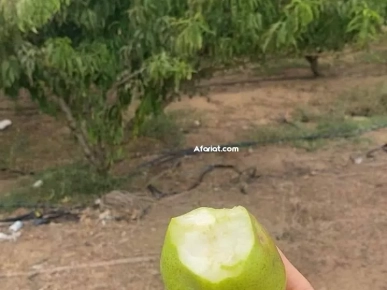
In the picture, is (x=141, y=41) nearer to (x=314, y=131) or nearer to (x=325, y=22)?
(x=325, y=22)

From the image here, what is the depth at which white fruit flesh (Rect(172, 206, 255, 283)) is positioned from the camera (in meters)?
1.31

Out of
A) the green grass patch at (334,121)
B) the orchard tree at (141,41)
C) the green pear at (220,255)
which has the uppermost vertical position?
the green pear at (220,255)

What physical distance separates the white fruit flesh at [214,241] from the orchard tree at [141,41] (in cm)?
229

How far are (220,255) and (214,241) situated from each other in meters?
0.06

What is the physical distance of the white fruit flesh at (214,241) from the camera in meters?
1.31

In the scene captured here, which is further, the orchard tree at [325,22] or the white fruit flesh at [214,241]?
the orchard tree at [325,22]

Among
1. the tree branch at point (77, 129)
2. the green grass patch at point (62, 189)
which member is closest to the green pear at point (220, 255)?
the tree branch at point (77, 129)

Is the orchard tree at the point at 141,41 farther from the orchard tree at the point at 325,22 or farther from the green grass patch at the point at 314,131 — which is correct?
the green grass patch at the point at 314,131

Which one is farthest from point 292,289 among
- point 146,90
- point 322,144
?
point 322,144

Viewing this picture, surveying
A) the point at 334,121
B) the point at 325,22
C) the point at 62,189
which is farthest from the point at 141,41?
the point at 334,121

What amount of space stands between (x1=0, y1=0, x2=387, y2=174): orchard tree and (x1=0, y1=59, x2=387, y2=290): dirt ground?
28.4 inches

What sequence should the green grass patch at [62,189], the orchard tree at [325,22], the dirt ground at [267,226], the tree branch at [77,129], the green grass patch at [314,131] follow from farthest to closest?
the green grass patch at [314,131], the green grass patch at [62,189], the tree branch at [77,129], the dirt ground at [267,226], the orchard tree at [325,22]

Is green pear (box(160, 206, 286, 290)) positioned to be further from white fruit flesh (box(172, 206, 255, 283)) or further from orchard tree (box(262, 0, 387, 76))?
orchard tree (box(262, 0, 387, 76))

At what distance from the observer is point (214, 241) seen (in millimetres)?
1401
